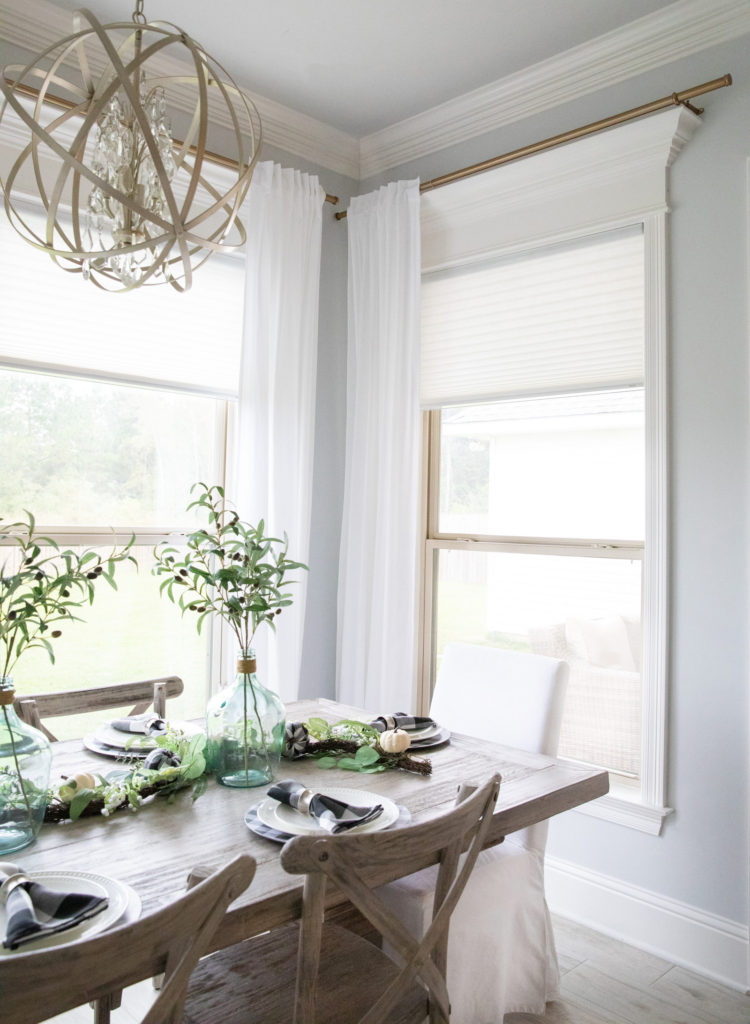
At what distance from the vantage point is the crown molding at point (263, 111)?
2531mm

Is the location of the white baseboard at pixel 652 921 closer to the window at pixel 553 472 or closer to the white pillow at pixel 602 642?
the window at pixel 553 472

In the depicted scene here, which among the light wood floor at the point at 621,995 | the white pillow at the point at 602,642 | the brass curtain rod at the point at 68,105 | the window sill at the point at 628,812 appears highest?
the brass curtain rod at the point at 68,105

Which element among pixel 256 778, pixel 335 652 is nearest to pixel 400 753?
pixel 256 778

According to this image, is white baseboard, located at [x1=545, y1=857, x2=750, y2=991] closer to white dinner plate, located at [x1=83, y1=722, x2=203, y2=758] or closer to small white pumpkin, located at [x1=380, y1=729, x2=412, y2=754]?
small white pumpkin, located at [x1=380, y1=729, x2=412, y2=754]

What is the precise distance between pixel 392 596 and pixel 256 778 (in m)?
1.51

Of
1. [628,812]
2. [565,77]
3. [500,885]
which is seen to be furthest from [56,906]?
[565,77]

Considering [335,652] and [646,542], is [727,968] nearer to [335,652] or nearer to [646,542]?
[646,542]

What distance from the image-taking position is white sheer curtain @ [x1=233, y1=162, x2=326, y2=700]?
3.06 meters

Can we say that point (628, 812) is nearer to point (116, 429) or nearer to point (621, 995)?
point (621, 995)

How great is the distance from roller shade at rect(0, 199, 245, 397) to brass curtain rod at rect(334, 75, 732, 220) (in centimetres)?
86

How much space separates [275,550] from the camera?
3078 millimetres

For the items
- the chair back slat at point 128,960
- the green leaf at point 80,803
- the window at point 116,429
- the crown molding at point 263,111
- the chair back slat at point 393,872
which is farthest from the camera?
the window at point 116,429

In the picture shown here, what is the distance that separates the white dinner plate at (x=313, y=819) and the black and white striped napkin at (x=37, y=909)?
1.14ft

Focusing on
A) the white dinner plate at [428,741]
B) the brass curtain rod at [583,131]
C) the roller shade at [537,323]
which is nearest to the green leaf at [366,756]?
the white dinner plate at [428,741]
